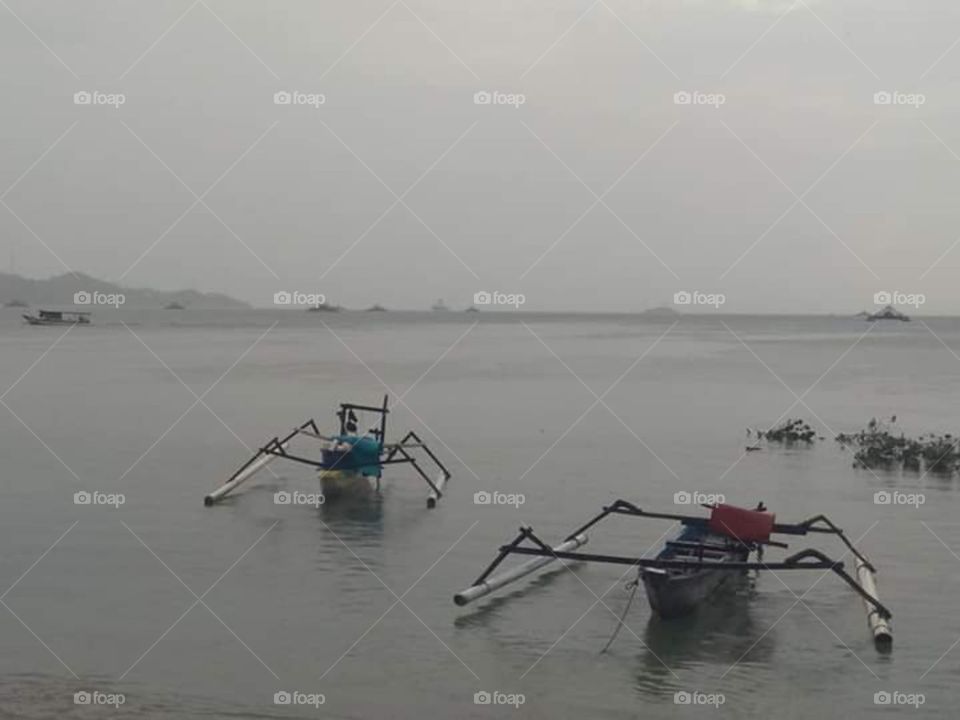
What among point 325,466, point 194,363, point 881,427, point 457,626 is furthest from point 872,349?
point 457,626

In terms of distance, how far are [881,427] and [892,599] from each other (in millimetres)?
16909

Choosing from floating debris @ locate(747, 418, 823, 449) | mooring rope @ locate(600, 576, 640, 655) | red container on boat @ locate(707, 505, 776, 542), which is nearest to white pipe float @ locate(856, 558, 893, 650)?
red container on boat @ locate(707, 505, 776, 542)

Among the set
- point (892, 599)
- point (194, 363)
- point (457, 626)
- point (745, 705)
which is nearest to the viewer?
point (745, 705)

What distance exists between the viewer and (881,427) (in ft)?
96.7

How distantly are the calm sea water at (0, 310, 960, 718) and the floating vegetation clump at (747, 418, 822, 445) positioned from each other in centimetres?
95

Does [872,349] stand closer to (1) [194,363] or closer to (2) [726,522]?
(1) [194,363]

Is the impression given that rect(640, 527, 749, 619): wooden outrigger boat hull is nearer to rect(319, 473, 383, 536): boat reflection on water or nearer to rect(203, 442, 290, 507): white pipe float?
rect(319, 473, 383, 536): boat reflection on water

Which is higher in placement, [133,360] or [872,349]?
[872,349]

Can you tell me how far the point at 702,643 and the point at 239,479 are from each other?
9.90 metres

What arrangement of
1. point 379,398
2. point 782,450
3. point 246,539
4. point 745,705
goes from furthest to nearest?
point 379,398
point 782,450
point 246,539
point 745,705

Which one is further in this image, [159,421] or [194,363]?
[194,363]

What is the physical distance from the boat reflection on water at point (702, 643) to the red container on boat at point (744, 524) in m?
0.78

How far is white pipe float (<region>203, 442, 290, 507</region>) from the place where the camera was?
60.3 ft

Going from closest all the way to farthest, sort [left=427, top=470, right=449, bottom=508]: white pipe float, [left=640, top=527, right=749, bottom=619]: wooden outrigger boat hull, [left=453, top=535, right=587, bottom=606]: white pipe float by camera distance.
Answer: [left=640, top=527, right=749, bottom=619]: wooden outrigger boat hull < [left=453, top=535, right=587, bottom=606]: white pipe float < [left=427, top=470, right=449, bottom=508]: white pipe float
